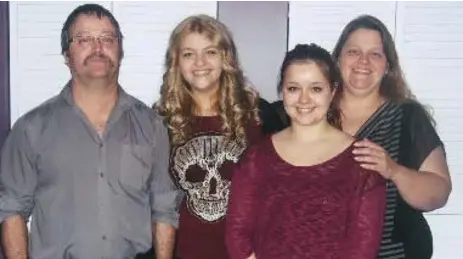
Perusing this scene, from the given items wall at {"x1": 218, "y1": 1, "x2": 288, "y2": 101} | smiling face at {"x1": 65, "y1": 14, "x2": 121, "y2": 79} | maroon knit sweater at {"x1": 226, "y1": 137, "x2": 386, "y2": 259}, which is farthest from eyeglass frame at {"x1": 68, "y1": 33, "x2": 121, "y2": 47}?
wall at {"x1": 218, "y1": 1, "x2": 288, "y2": 101}

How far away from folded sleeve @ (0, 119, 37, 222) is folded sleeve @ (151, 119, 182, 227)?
45 cm

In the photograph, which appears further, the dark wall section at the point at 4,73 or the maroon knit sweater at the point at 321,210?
the dark wall section at the point at 4,73

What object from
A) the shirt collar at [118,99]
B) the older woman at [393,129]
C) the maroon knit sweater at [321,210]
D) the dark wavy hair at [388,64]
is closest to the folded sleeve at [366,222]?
the maroon knit sweater at [321,210]

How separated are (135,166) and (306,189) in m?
0.70

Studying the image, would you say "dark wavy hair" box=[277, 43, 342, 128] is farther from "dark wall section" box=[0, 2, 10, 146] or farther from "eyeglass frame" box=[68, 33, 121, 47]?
"dark wall section" box=[0, 2, 10, 146]

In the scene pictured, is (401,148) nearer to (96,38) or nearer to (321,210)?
(321,210)

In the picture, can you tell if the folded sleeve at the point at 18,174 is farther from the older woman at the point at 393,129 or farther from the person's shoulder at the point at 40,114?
the older woman at the point at 393,129

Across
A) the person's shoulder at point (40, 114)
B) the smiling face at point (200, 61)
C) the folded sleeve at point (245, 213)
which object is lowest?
the folded sleeve at point (245, 213)

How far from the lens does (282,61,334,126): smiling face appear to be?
1.86 metres

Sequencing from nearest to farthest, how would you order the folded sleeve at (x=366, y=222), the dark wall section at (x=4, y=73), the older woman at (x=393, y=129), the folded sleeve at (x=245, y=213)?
the folded sleeve at (x=366, y=222), the folded sleeve at (x=245, y=213), the older woman at (x=393, y=129), the dark wall section at (x=4, y=73)

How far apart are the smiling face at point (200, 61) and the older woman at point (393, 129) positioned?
0.47m

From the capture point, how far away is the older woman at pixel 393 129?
2016 millimetres

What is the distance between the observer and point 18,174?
83.0 inches

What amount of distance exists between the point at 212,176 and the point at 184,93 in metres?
0.35
